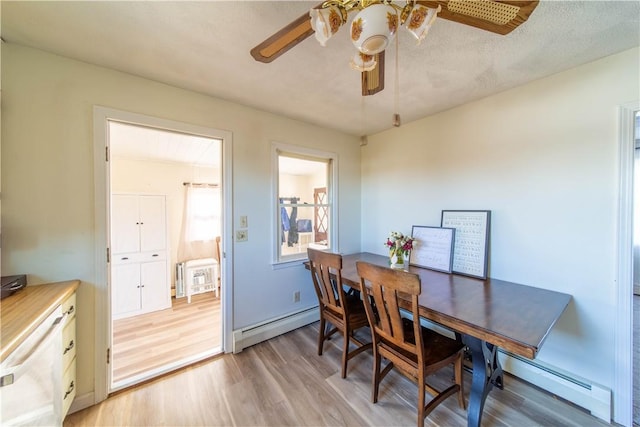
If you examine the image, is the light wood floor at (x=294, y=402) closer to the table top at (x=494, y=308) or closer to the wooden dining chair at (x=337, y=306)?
the wooden dining chair at (x=337, y=306)

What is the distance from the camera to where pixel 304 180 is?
3.00 meters

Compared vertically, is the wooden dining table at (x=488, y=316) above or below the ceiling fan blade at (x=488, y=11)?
below

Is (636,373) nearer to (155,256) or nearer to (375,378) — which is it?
(375,378)

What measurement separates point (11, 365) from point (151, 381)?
1.23m

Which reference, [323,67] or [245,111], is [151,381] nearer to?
[245,111]

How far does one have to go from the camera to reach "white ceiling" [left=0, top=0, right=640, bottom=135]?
123 cm

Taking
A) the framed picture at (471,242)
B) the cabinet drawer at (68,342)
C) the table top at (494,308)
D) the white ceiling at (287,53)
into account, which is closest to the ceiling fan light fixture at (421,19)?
the white ceiling at (287,53)

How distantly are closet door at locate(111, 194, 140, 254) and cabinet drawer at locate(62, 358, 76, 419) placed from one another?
1976mm

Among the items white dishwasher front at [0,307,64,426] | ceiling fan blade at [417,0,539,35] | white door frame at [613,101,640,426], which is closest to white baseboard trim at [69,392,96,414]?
white dishwasher front at [0,307,64,426]

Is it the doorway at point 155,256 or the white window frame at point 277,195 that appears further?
the white window frame at point 277,195

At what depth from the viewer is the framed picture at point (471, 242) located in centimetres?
212

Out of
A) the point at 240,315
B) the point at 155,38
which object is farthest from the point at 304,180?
the point at 155,38

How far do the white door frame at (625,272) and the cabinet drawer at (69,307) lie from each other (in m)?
3.52

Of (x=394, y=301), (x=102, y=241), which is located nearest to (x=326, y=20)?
(x=394, y=301)
